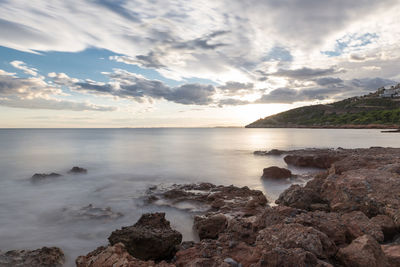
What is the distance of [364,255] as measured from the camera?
A: 3.81 meters

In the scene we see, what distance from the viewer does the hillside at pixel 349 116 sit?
336ft

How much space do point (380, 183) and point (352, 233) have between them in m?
3.19

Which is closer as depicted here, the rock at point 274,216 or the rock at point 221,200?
the rock at point 274,216

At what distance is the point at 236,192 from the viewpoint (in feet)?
38.1

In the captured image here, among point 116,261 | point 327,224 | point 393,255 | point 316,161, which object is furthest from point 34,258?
point 316,161

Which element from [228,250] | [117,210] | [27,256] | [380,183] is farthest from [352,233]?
[117,210]

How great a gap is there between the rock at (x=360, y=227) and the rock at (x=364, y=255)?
3.09 feet

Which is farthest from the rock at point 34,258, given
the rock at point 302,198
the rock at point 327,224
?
the rock at point 302,198

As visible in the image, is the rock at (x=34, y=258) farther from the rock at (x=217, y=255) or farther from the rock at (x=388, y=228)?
the rock at (x=388, y=228)

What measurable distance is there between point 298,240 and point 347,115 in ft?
469

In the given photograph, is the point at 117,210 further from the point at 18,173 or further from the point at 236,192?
the point at 18,173

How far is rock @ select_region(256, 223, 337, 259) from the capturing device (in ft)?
12.9

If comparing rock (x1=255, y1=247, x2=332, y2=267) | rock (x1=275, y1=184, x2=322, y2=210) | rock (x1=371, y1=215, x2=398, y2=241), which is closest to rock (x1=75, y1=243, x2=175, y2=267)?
rock (x1=255, y1=247, x2=332, y2=267)

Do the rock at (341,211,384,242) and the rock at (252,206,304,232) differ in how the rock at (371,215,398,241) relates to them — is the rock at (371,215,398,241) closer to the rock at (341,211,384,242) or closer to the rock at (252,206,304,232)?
the rock at (341,211,384,242)
